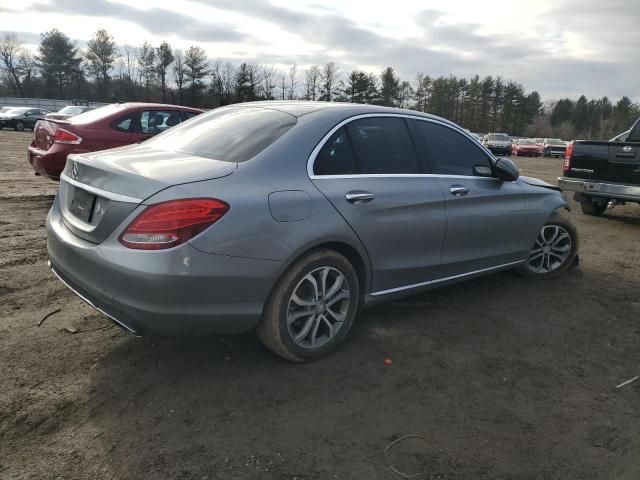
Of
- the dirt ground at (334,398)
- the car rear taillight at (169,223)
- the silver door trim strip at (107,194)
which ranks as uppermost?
the silver door trim strip at (107,194)

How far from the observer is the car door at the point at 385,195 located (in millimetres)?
3270

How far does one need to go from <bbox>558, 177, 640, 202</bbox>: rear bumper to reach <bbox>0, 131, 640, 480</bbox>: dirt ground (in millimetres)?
4248

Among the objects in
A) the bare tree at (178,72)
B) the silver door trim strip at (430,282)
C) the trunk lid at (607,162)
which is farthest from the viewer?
the bare tree at (178,72)

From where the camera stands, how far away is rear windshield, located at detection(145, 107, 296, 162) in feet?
10.3

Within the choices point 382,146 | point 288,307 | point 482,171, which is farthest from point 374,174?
point 482,171

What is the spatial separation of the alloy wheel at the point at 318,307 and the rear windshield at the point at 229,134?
2.82 feet

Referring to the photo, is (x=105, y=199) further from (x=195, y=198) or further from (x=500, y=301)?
(x=500, y=301)

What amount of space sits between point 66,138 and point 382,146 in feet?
18.5

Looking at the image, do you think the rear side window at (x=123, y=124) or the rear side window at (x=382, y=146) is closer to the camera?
the rear side window at (x=382, y=146)

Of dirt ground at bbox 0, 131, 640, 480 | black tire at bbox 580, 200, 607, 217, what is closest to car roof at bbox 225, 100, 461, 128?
dirt ground at bbox 0, 131, 640, 480

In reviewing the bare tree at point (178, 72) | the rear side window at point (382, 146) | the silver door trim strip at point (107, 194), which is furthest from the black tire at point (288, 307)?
the bare tree at point (178, 72)

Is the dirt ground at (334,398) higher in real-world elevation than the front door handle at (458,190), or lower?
lower

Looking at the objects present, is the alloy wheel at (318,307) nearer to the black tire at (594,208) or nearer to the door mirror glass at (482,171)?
the door mirror glass at (482,171)

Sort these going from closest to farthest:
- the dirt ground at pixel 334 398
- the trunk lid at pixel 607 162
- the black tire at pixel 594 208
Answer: the dirt ground at pixel 334 398 → the trunk lid at pixel 607 162 → the black tire at pixel 594 208
